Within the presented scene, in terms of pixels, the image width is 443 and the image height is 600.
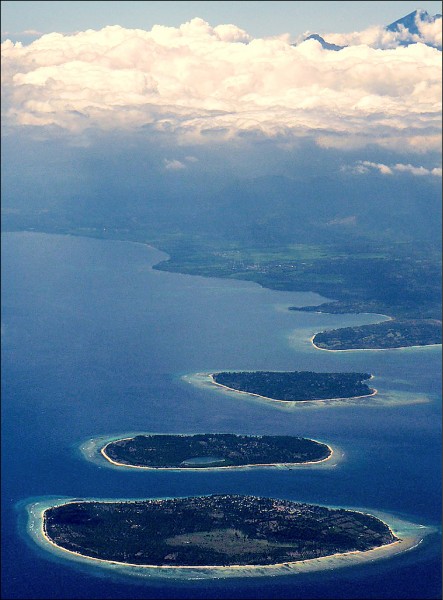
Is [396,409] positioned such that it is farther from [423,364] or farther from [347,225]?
[347,225]

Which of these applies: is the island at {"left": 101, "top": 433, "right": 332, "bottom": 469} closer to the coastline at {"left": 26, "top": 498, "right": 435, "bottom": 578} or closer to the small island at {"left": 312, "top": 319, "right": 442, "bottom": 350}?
the coastline at {"left": 26, "top": 498, "right": 435, "bottom": 578}

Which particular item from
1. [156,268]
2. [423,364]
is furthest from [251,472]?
[156,268]

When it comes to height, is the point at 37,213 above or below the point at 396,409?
above

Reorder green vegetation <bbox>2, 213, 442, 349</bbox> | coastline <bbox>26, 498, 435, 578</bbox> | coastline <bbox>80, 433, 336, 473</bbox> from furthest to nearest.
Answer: green vegetation <bbox>2, 213, 442, 349</bbox>
coastline <bbox>80, 433, 336, 473</bbox>
coastline <bbox>26, 498, 435, 578</bbox>

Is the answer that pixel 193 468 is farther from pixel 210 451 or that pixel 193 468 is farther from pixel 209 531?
pixel 209 531

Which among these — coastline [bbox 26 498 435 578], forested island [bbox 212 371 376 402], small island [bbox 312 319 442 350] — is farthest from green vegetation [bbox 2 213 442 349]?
coastline [bbox 26 498 435 578]

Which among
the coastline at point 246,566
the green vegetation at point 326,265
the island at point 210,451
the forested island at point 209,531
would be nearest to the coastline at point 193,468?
the island at point 210,451
